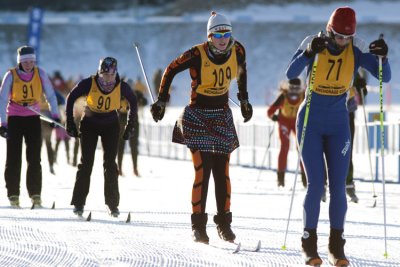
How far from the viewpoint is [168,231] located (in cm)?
914

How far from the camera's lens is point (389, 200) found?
12.8 m

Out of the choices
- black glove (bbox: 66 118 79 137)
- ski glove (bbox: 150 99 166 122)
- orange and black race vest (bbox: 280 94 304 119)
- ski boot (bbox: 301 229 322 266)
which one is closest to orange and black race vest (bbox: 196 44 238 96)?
ski glove (bbox: 150 99 166 122)

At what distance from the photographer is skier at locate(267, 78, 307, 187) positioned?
565 inches

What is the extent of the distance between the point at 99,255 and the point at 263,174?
10.6m

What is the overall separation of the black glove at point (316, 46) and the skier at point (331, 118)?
0.01m

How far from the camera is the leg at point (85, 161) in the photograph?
1023 cm

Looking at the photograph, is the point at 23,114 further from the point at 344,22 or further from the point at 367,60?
the point at 344,22

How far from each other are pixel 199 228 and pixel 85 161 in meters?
2.29

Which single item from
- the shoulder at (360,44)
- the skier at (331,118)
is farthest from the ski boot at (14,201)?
the shoulder at (360,44)

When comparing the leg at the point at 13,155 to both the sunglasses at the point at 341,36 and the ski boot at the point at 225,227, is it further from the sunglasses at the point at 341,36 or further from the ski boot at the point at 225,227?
the sunglasses at the point at 341,36

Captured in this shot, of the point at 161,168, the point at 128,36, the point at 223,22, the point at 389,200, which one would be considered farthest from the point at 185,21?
the point at 223,22

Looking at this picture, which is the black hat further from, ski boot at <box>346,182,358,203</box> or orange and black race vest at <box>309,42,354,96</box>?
ski boot at <box>346,182,358,203</box>

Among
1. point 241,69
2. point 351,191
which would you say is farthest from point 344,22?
point 351,191

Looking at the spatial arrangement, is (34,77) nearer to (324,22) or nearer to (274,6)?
(324,22)
